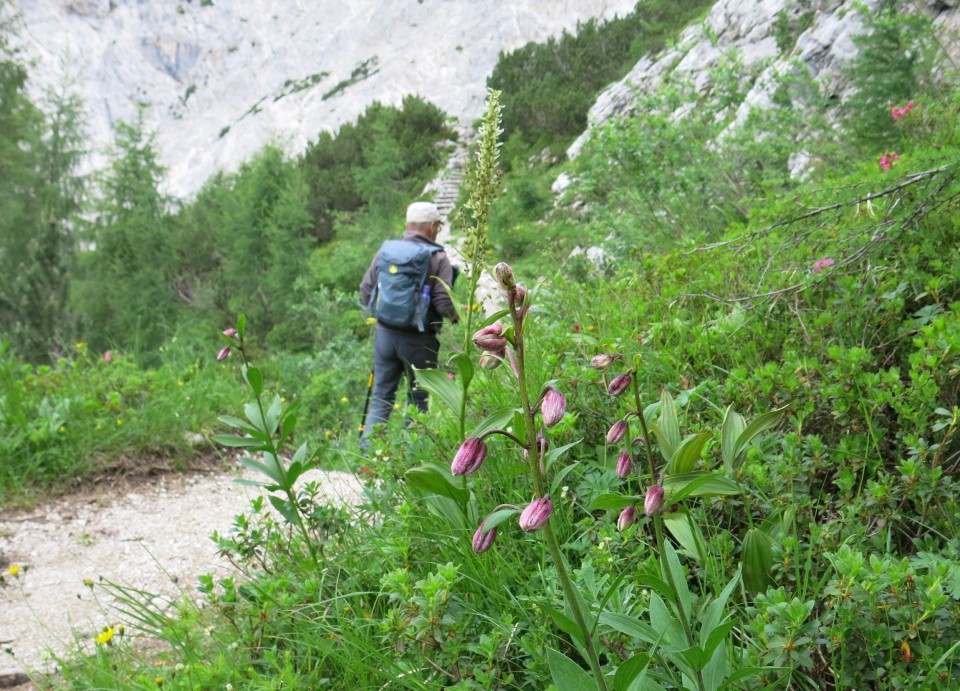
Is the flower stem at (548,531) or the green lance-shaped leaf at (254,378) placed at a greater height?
the green lance-shaped leaf at (254,378)

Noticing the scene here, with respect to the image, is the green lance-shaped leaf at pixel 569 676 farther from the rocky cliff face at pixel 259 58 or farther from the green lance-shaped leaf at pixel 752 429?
the rocky cliff face at pixel 259 58

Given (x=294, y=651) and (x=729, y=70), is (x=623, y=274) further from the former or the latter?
(x=729, y=70)

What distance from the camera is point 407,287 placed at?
16.1 feet

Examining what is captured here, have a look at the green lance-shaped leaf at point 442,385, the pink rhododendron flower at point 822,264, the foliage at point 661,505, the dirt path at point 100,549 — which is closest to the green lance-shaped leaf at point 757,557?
the foliage at point 661,505

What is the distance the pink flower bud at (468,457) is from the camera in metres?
1.01

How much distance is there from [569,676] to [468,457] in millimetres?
360

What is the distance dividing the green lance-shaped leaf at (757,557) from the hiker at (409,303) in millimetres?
3527

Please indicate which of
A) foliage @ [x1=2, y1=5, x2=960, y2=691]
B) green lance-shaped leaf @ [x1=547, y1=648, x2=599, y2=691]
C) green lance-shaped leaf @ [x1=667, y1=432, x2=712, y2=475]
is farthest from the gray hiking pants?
green lance-shaped leaf @ [x1=547, y1=648, x2=599, y2=691]

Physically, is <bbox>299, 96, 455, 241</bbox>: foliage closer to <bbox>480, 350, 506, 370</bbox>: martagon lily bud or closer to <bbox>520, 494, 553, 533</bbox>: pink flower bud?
<bbox>480, 350, 506, 370</bbox>: martagon lily bud

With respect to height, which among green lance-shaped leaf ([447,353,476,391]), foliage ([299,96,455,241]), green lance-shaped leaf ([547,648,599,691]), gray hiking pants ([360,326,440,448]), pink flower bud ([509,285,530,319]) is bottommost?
gray hiking pants ([360,326,440,448])

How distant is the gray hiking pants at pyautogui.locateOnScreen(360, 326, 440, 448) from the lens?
505 cm

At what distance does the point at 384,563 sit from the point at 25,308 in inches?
702

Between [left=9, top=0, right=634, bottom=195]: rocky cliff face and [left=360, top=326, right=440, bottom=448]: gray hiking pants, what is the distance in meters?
31.7

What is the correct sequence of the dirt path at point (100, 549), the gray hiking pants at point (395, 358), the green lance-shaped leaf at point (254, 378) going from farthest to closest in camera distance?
1. the gray hiking pants at point (395, 358)
2. the dirt path at point (100, 549)
3. the green lance-shaped leaf at point (254, 378)
